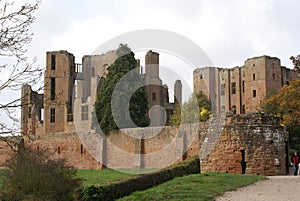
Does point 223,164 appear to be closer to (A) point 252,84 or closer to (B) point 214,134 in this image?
(B) point 214,134

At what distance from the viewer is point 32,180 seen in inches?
631

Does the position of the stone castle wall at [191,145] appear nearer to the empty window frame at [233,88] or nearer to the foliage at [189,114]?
the foliage at [189,114]

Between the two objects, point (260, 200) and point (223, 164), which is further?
point (223, 164)

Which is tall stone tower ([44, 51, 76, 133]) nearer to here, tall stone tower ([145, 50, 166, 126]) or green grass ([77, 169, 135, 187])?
tall stone tower ([145, 50, 166, 126])

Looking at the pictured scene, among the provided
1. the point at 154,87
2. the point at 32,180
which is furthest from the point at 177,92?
the point at 32,180

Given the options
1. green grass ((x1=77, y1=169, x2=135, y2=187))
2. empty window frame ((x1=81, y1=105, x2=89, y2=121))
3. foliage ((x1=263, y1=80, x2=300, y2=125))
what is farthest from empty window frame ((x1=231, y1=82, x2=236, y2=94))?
green grass ((x1=77, y1=169, x2=135, y2=187))

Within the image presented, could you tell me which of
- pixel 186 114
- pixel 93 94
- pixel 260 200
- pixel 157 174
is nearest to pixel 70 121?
pixel 93 94

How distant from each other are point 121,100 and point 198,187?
81.4 ft

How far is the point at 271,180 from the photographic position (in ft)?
65.1

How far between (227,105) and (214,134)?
5612 centimetres

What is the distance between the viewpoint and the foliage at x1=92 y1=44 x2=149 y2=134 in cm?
4050

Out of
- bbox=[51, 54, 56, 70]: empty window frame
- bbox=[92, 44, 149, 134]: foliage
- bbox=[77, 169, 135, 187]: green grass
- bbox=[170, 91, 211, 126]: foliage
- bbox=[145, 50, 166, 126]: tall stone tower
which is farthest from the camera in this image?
bbox=[51, 54, 56, 70]: empty window frame

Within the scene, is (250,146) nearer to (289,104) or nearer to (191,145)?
(191,145)

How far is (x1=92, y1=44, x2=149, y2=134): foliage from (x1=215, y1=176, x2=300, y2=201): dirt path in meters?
21.2
